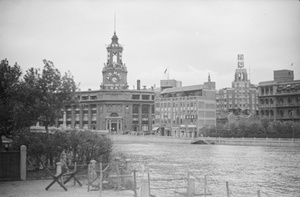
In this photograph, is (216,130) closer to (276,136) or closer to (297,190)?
(276,136)

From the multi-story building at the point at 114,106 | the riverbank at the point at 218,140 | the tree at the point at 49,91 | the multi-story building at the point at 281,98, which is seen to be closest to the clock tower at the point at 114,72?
the multi-story building at the point at 114,106

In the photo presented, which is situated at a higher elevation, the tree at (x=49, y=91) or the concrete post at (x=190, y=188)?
the tree at (x=49, y=91)

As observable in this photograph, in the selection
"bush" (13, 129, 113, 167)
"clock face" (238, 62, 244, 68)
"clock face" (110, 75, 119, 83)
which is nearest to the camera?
"bush" (13, 129, 113, 167)

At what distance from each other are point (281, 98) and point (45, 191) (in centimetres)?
11128

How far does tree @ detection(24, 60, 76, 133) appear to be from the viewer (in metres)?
40.0

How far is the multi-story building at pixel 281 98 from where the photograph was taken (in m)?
123

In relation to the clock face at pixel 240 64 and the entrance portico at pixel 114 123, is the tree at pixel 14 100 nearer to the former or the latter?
the entrance portico at pixel 114 123

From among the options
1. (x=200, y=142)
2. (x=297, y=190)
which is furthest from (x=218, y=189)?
(x=200, y=142)

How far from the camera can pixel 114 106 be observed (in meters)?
177

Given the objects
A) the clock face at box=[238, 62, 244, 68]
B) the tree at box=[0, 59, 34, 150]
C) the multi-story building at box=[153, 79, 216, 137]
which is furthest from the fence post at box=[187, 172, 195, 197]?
the clock face at box=[238, 62, 244, 68]

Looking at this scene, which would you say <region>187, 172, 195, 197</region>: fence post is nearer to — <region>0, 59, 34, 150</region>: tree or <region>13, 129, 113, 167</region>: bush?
<region>13, 129, 113, 167</region>: bush

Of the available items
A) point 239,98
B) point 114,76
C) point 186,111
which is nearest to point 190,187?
point 186,111

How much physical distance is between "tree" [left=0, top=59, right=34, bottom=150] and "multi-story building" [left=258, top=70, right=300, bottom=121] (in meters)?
95.5

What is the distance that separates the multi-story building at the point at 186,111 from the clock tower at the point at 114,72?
2558 cm
